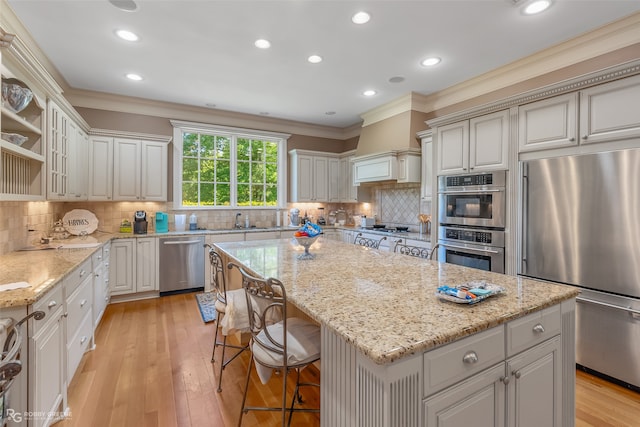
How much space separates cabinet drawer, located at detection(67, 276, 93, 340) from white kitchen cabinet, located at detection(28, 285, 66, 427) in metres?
0.20

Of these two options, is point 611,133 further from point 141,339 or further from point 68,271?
point 141,339

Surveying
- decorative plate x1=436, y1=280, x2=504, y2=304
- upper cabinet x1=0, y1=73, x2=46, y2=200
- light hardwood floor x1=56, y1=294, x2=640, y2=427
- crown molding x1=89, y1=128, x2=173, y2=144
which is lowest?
light hardwood floor x1=56, y1=294, x2=640, y2=427

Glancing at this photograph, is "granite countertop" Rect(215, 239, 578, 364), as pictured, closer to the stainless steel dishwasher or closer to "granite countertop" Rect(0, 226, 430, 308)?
"granite countertop" Rect(0, 226, 430, 308)

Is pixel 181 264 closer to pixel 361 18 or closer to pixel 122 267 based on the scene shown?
pixel 122 267

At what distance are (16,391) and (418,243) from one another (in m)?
3.82

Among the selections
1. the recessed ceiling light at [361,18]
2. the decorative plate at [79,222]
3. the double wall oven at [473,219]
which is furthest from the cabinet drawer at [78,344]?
the double wall oven at [473,219]

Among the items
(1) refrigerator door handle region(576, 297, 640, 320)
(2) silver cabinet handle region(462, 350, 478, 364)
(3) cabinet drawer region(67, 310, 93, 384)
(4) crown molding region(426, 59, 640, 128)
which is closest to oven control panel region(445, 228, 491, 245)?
(1) refrigerator door handle region(576, 297, 640, 320)

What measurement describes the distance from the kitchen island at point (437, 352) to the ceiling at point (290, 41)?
2.19 meters

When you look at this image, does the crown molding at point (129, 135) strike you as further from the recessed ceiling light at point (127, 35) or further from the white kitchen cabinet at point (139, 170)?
the recessed ceiling light at point (127, 35)

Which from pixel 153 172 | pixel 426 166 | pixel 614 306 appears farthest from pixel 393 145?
pixel 153 172

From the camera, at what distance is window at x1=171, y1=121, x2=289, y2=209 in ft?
16.6

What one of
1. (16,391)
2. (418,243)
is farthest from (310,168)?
(16,391)

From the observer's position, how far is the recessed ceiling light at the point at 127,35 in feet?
9.19

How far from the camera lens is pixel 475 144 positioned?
3256 mm
